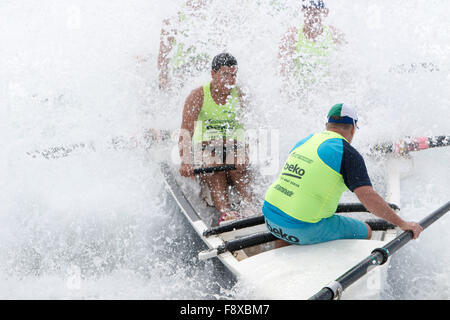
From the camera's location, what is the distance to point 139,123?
16.2 ft

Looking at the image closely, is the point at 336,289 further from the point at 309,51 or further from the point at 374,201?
the point at 309,51

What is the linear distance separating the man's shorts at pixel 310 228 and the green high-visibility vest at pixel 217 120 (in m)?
1.45

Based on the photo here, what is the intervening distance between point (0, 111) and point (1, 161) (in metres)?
0.92

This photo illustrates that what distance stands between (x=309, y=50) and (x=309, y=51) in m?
0.01

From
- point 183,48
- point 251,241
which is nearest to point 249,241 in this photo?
point 251,241

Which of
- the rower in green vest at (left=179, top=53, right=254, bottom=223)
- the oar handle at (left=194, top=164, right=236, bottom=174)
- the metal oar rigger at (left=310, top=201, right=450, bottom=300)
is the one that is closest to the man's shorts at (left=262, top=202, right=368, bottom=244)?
the metal oar rigger at (left=310, top=201, right=450, bottom=300)

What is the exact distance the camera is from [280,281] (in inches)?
92.2

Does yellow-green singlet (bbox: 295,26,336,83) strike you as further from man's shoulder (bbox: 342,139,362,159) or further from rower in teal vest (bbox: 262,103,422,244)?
man's shoulder (bbox: 342,139,362,159)

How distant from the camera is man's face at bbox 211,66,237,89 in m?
3.70

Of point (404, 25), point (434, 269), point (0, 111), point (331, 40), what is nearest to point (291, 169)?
point (434, 269)

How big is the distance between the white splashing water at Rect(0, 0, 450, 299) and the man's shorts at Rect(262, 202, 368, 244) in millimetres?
465

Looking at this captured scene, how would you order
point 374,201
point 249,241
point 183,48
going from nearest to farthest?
1. point 374,201
2. point 249,241
3. point 183,48

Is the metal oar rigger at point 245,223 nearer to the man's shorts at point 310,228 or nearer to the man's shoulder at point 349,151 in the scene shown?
the man's shorts at point 310,228

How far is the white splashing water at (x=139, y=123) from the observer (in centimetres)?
321
